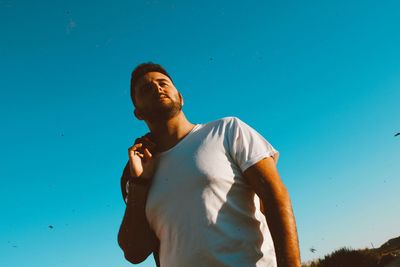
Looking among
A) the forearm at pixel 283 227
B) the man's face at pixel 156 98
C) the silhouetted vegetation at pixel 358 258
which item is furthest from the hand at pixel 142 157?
the silhouetted vegetation at pixel 358 258

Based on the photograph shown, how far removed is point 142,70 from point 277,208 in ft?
6.74

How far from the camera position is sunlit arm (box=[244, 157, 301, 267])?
1.91 meters

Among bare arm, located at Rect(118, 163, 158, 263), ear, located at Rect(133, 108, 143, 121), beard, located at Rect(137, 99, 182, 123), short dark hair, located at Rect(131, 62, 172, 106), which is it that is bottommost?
bare arm, located at Rect(118, 163, 158, 263)

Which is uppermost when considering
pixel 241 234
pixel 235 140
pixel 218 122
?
pixel 218 122

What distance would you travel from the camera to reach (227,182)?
2287 mm

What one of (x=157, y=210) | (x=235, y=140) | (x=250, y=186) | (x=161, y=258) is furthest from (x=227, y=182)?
(x=161, y=258)

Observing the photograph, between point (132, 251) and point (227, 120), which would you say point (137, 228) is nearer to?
point (132, 251)

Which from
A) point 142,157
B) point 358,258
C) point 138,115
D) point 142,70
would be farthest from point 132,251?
point 358,258

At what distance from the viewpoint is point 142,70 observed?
11.4ft

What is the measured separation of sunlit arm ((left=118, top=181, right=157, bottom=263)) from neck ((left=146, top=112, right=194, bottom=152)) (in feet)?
1.62

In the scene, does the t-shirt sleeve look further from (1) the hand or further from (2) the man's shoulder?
(1) the hand

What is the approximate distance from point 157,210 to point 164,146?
0.72 metres

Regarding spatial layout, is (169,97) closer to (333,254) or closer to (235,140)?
(235,140)

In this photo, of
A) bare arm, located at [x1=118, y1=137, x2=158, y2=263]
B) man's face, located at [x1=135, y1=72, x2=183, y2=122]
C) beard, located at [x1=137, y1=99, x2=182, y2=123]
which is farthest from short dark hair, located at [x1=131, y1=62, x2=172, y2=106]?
bare arm, located at [x1=118, y1=137, x2=158, y2=263]
